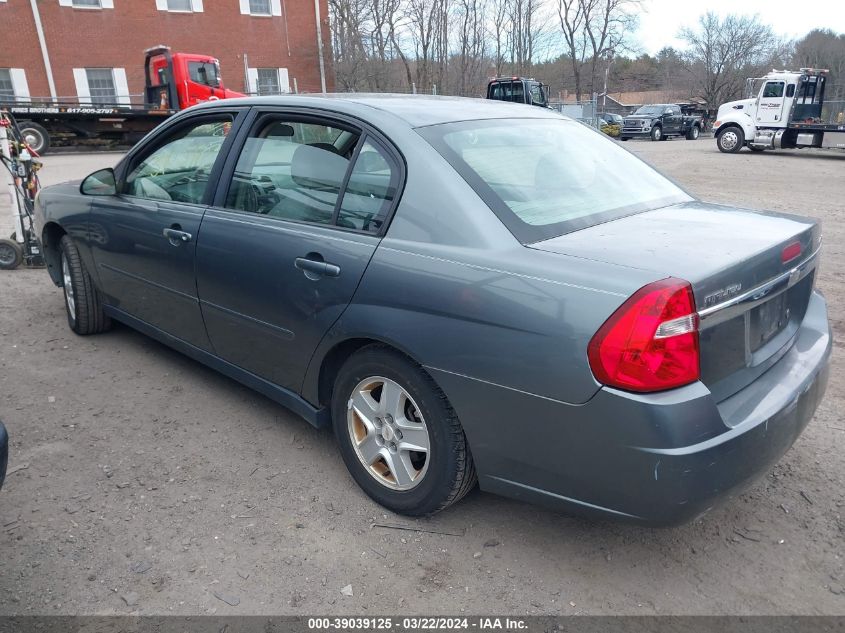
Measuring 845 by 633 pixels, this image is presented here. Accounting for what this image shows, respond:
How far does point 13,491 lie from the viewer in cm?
291

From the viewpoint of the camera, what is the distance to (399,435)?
2.60 metres

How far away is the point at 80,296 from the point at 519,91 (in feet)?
87.9

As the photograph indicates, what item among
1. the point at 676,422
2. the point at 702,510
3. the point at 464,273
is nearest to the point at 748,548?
the point at 702,510

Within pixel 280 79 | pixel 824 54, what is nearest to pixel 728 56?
pixel 824 54

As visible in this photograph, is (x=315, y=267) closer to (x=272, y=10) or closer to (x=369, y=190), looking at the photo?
(x=369, y=190)

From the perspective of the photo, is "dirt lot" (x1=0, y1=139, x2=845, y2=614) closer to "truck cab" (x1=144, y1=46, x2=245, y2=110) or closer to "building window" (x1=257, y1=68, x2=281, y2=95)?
"truck cab" (x1=144, y1=46, x2=245, y2=110)

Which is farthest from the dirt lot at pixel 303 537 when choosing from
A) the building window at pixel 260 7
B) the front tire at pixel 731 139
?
the building window at pixel 260 7

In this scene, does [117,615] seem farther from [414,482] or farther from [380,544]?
[414,482]

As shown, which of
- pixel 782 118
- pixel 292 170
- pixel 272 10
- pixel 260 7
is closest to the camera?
pixel 292 170

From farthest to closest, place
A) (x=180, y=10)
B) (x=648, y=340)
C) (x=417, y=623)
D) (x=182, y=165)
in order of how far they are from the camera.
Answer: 1. (x=180, y=10)
2. (x=182, y=165)
3. (x=417, y=623)
4. (x=648, y=340)

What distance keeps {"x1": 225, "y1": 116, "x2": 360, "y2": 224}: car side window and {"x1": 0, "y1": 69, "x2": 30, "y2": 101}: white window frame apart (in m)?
27.7

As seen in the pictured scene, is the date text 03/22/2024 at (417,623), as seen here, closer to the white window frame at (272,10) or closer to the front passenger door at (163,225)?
the front passenger door at (163,225)

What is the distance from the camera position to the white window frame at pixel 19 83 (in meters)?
25.4

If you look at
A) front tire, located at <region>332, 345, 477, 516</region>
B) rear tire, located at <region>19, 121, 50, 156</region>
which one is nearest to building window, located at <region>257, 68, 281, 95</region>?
rear tire, located at <region>19, 121, 50, 156</region>
